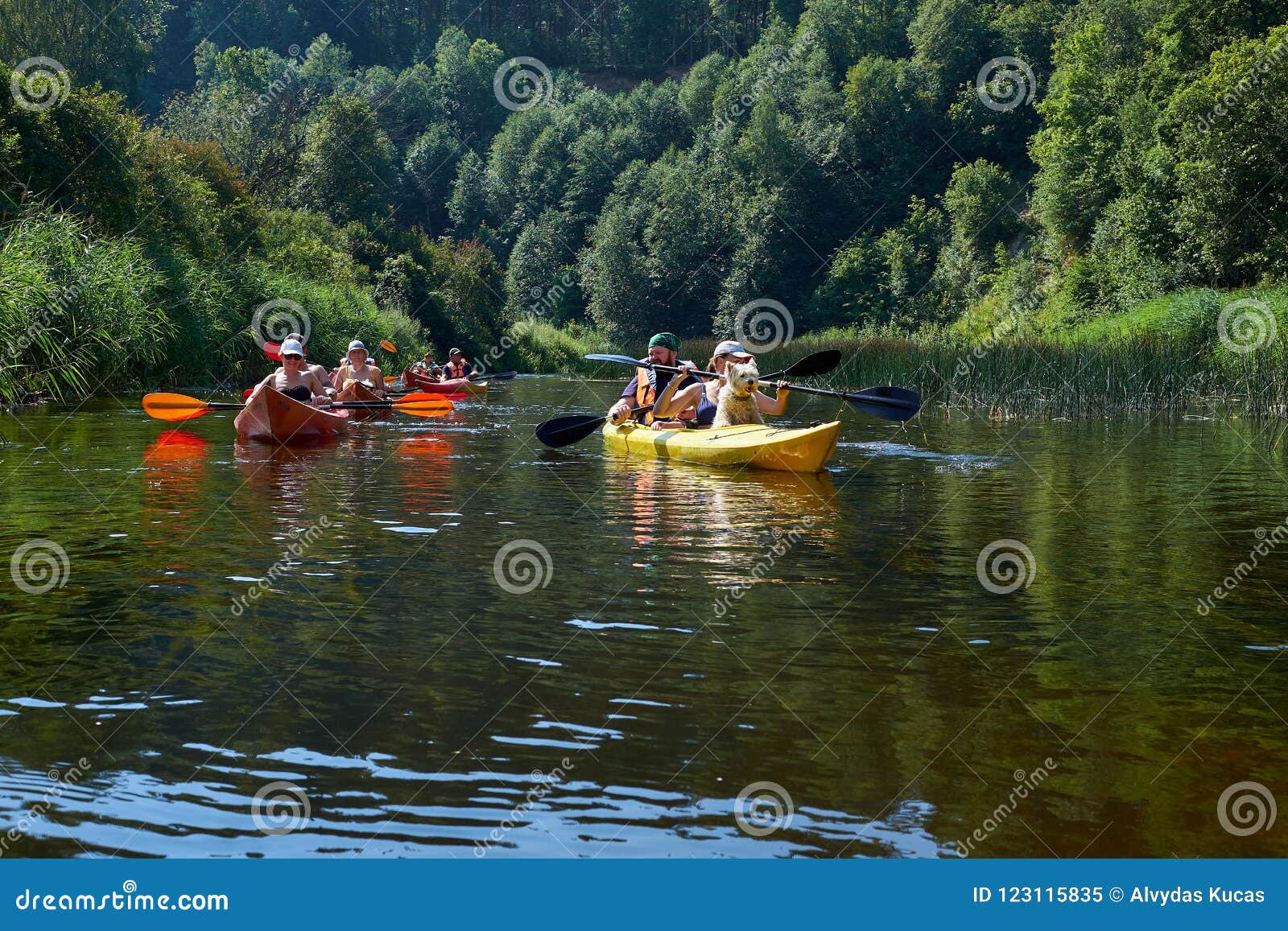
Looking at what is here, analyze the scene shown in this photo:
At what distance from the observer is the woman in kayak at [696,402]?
14.4 metres

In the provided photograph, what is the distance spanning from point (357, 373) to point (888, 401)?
903 cm

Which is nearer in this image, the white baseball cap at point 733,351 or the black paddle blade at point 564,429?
the white baseball cap at point 733,351

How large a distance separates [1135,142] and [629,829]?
135 ft

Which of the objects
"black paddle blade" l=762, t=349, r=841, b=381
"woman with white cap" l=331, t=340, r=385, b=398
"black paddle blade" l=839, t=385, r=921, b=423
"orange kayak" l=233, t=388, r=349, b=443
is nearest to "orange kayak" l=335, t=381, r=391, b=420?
"woman with white cap" l=331, t=340, r=385, b=398

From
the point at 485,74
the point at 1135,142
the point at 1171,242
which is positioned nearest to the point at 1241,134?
the point at 1171,242

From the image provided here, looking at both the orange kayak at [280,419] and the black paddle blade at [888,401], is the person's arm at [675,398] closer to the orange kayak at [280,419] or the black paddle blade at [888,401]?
the black paddle blade at [888,401]

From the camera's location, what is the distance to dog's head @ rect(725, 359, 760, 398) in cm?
1329

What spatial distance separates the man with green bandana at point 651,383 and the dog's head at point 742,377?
1666 millimetres

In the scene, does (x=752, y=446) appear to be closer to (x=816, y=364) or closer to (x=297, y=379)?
(x=816, y=364)

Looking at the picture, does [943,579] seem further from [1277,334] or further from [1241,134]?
[1241,134]

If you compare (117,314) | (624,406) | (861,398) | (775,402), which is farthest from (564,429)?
(117,314)

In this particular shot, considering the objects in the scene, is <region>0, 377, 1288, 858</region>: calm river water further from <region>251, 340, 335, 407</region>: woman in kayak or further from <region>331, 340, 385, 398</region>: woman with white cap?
<region>331, 340, 385, 398</region>: woman with white cap

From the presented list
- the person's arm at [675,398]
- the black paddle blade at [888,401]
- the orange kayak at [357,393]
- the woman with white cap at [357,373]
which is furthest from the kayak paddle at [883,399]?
the woman with white cap at [357,373]

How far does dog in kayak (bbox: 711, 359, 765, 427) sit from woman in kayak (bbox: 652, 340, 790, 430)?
186 mm
